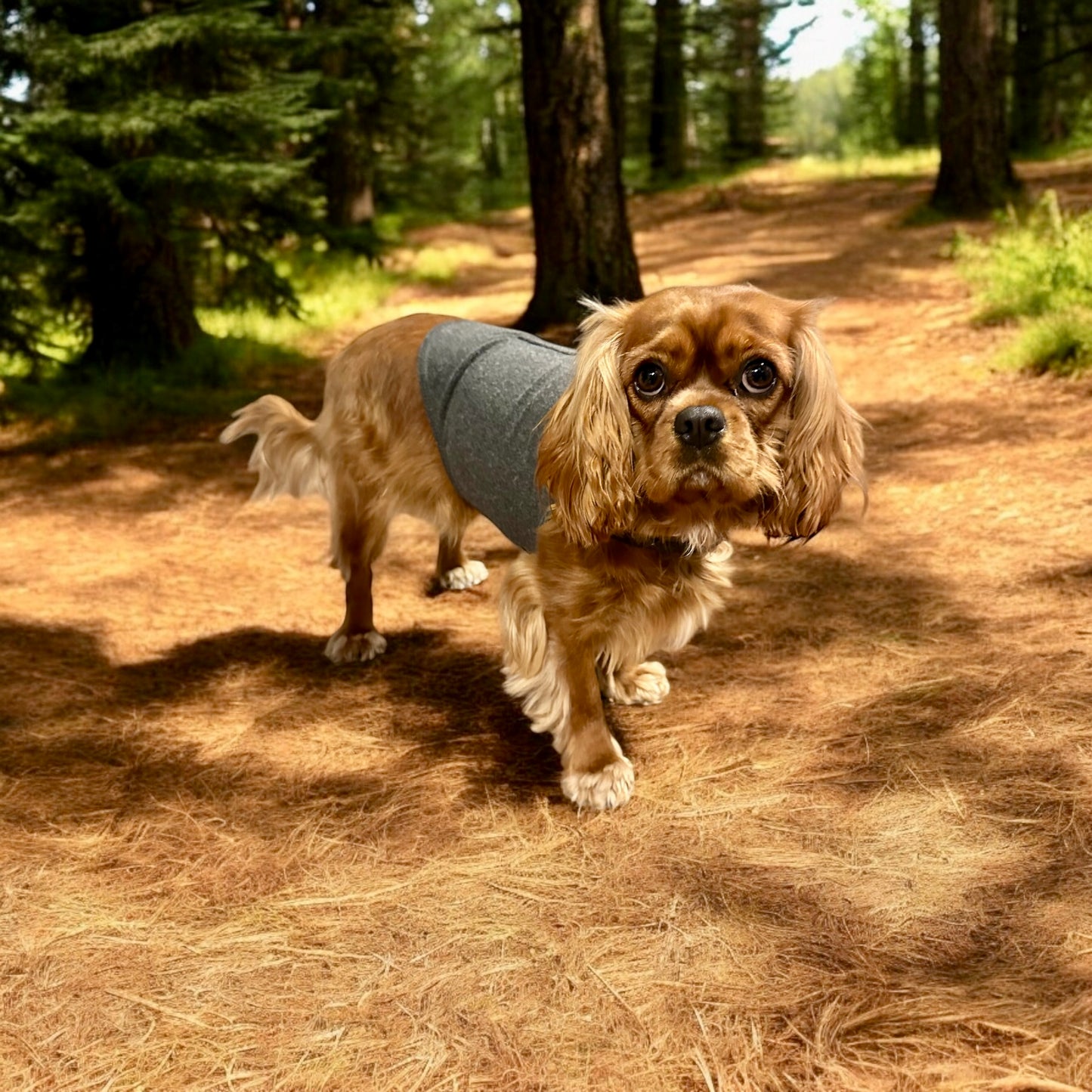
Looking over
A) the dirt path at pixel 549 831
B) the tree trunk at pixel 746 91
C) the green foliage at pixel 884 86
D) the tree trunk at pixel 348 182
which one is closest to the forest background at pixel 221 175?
the tree trunk at pixel 348 182

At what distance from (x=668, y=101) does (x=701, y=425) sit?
22730 millimetres

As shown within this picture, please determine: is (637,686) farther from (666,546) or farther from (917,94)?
(917,94)

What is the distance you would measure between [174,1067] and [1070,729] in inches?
101

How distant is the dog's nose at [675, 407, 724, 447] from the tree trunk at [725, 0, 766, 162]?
75.9 ft

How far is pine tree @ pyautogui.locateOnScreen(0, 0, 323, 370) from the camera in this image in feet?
22.8

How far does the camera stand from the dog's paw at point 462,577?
520 centimetres

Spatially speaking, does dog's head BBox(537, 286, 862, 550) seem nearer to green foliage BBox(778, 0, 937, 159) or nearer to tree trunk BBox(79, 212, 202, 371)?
tree trunk BBox(79, 212, 202, 371)

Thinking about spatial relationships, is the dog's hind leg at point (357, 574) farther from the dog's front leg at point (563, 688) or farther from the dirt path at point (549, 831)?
the dog's front leg at point (563, 688)

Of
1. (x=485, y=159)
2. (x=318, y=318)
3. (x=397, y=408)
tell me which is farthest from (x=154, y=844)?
(x=485, y=159)

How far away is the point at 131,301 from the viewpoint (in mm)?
9062

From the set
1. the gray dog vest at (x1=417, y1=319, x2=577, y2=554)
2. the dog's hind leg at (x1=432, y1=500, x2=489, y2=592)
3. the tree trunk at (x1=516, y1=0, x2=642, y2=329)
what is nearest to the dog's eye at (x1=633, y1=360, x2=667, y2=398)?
the gray dog vest at (x1=417, y1=319, x2=577, y2=554)

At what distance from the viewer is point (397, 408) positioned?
4.22 m

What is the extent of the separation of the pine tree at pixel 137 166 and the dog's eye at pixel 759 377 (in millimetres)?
5075

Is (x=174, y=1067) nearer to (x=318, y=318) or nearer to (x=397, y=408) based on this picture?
(x=397, y=408)
